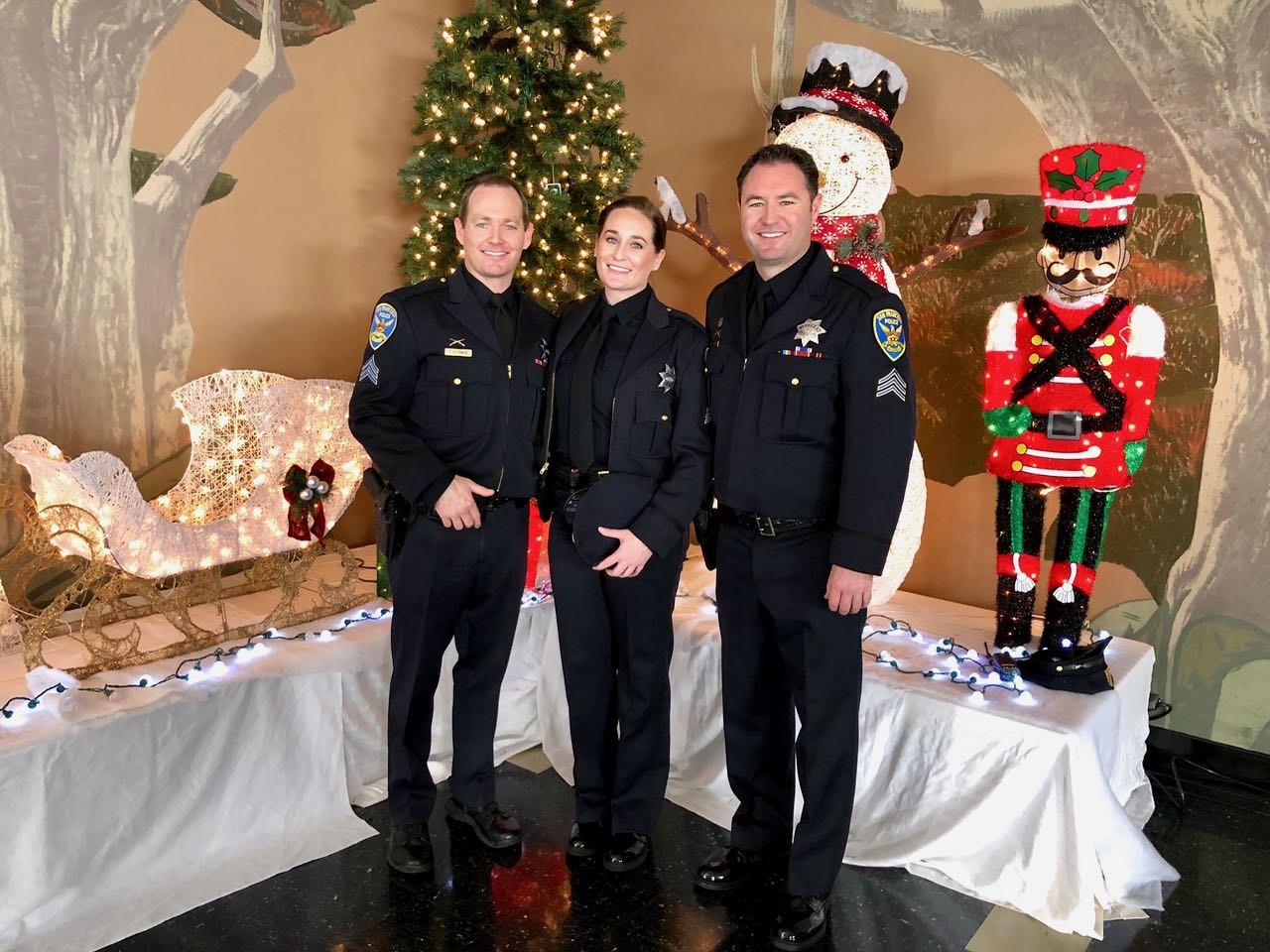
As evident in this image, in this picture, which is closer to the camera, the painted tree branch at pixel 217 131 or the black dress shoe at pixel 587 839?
the black dress shoe at pixel 587 839

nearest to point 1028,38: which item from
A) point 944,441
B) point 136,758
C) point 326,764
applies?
point 944,441

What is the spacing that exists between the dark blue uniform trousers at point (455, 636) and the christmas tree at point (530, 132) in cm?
131

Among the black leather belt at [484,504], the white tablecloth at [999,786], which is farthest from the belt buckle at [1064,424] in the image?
the black leather belt at [484,504]

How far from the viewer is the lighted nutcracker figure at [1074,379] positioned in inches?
110

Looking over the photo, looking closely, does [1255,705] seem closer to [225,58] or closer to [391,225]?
[391,225]

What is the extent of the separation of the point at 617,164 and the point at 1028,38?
1643 mm

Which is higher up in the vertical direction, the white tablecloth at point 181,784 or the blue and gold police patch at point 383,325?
the blue and gold police patch at point 383,325

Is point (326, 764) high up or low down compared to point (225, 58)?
down

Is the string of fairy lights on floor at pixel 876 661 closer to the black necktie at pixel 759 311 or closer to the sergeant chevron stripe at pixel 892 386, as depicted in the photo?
the sergeant chevron stripe at pixel 892 386

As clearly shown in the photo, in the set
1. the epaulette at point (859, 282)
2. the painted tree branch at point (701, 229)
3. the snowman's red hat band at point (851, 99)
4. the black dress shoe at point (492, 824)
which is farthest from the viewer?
the painted tree branch at point (701, 229)

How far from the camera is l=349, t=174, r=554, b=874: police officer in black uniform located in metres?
2.56

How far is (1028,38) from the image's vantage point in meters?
3.63

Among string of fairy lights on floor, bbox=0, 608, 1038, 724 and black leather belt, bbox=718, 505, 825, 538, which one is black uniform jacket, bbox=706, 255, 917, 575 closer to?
black leather belt, bbox=718, 505, 825, 538

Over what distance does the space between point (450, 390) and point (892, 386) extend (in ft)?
3.85
